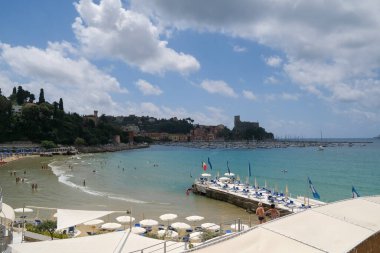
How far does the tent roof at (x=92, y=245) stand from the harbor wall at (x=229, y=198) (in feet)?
55.1

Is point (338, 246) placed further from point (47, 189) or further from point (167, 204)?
point (47, 189)

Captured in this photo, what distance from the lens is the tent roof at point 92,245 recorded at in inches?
400

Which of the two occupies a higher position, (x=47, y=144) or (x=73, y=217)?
(x=47, y=144)

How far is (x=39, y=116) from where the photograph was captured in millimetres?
118500

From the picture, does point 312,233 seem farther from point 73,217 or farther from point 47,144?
point 47,144

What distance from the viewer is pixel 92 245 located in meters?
10.5

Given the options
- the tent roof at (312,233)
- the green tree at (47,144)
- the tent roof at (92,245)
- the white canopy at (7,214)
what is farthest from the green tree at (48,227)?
the green tree at (47,144)

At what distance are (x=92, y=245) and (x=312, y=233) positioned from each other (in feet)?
20.9

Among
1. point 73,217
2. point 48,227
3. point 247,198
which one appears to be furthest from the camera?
point 247,198

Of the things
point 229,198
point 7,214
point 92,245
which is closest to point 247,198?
point 229,198

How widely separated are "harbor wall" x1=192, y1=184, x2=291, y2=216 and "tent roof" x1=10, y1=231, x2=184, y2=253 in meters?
16.8

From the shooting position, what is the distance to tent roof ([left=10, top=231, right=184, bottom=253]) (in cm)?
1016

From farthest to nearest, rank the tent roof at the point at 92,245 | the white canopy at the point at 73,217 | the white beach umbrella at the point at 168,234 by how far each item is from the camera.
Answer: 1. the white beach umbrella at the point at 168,234
2. the white canopy at the point at 73,217
3. the tent roof at the point at 92,245

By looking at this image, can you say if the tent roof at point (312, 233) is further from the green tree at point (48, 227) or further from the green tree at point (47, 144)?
the green tree at point (47, 144)
